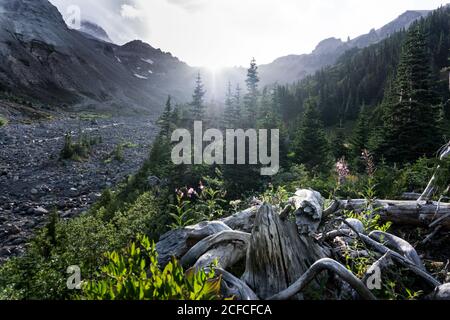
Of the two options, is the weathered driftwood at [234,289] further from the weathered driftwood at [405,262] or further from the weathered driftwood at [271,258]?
the weathered driftwood at [405,262]

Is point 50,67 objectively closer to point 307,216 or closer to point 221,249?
point 221,249

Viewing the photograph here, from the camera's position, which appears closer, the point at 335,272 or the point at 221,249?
the point at 335,272

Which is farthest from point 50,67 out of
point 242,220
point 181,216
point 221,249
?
point 221,249

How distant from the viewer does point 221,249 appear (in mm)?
4004

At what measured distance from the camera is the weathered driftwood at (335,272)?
9.93 ft

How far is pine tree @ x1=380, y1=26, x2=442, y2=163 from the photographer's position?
15.5 m

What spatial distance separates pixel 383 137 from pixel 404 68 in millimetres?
4365

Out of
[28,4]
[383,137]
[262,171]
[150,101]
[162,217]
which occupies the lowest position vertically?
[162,217]

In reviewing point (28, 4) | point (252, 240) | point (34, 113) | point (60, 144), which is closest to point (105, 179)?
point (60, 144)

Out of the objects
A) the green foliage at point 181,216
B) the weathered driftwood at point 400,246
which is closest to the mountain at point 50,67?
the green foliage at point 181,216

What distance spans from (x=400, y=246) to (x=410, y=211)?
164 cm

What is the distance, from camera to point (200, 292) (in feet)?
7.21

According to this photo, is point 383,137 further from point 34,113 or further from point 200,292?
point 34,113

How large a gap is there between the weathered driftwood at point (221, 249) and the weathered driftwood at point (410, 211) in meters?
2.26
